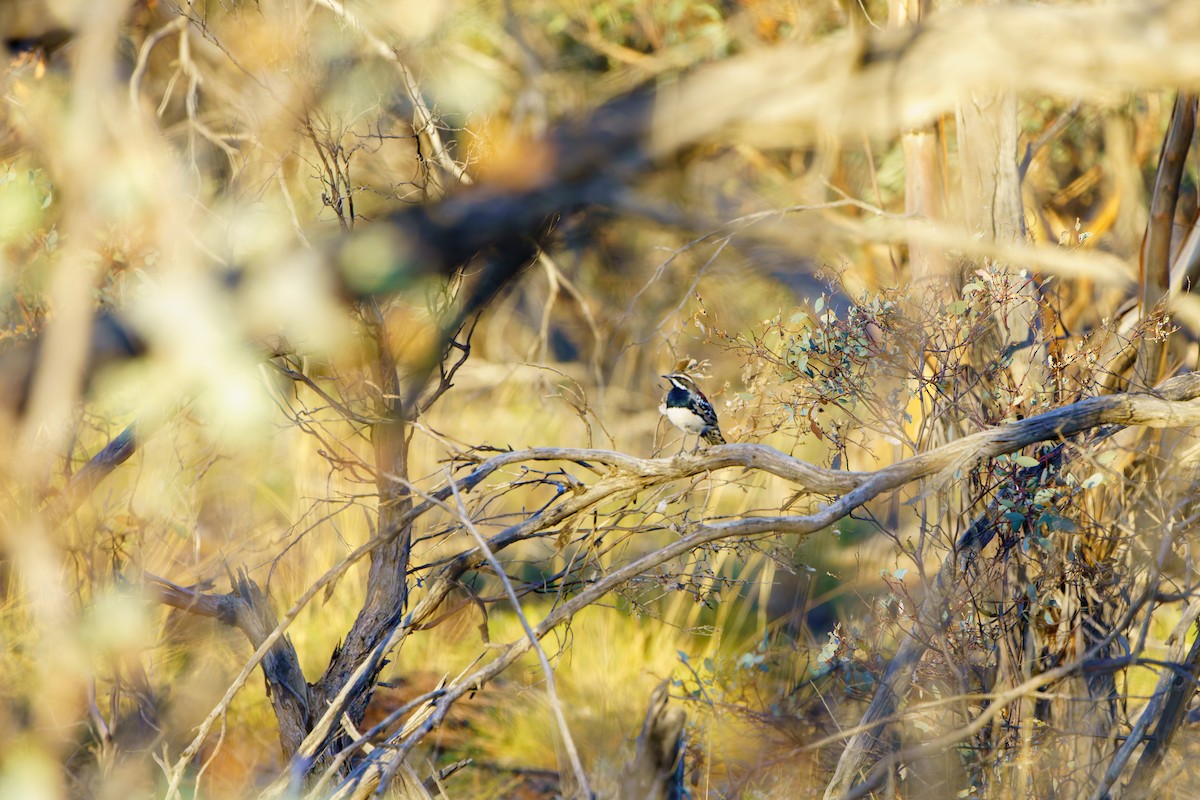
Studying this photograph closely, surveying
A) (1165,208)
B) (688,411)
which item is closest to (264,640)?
(688,411)

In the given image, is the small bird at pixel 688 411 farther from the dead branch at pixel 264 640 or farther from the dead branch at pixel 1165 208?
the dead branch at pixel 1165 208

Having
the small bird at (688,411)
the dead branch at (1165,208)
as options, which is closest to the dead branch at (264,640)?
the small bird at (688,411)

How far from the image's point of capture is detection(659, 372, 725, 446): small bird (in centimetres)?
396

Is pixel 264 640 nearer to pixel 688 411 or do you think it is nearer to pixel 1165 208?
pixel 688 411

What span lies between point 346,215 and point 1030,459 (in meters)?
2.26

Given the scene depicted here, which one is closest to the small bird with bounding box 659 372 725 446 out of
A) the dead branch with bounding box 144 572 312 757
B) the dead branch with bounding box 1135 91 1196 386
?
the dead branch with bounding box 144 572 312 757

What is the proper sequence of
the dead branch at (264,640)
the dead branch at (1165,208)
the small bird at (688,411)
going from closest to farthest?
the dead branch at (264,640) < the small bird at (688,411) < the dead branch at (1165,208)

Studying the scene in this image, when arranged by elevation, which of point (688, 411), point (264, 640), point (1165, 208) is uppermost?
point (1165, 208)

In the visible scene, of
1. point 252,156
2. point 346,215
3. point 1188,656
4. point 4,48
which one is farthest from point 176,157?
point 1188,656

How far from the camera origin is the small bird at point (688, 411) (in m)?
3.96

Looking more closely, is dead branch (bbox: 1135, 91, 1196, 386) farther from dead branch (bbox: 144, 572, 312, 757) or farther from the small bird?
dead branch (bbox: 144, 572, 312, 757)

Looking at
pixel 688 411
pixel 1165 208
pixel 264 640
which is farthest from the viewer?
pixel 1165 208

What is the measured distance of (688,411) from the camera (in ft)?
13.0

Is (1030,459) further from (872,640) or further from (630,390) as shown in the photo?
(630,390)
